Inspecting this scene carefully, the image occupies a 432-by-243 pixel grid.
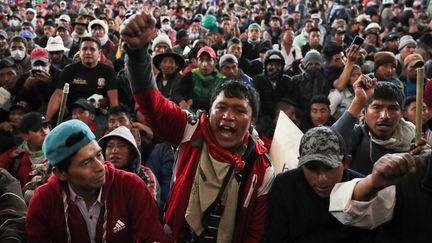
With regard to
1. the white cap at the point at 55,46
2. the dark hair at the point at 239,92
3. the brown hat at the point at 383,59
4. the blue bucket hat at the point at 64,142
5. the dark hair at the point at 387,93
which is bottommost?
the blue bucket hat at the point at 64,142

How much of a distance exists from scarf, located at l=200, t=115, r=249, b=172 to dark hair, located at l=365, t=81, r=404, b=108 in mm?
1142

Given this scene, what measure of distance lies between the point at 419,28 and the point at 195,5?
1050 centimetres

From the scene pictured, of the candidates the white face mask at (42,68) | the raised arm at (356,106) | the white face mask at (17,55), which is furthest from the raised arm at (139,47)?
the white face mask at (17,55)

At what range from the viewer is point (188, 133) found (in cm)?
266

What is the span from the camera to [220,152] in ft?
8.57

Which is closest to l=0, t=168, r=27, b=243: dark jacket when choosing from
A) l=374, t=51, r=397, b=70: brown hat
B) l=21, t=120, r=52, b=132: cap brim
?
l=21, t=120, r=52, b=132: cap brim

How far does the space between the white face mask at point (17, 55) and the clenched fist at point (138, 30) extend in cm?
659

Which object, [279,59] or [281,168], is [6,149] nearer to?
[281,168]

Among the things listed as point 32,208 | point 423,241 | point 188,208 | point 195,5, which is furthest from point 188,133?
point 195,5

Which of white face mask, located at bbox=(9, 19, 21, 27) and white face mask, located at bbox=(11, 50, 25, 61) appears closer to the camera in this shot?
white face mask, located at bbox=(11, 50, 25, 61)

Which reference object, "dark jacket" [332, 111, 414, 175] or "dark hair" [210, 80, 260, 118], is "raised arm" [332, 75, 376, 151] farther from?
"dark hair" [210, 80, 260, 118]

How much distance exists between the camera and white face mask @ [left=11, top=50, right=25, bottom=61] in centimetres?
835

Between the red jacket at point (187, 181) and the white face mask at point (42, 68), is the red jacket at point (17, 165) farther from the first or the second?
the red jacket at point (187, 181)

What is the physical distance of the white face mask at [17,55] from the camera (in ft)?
27.4
